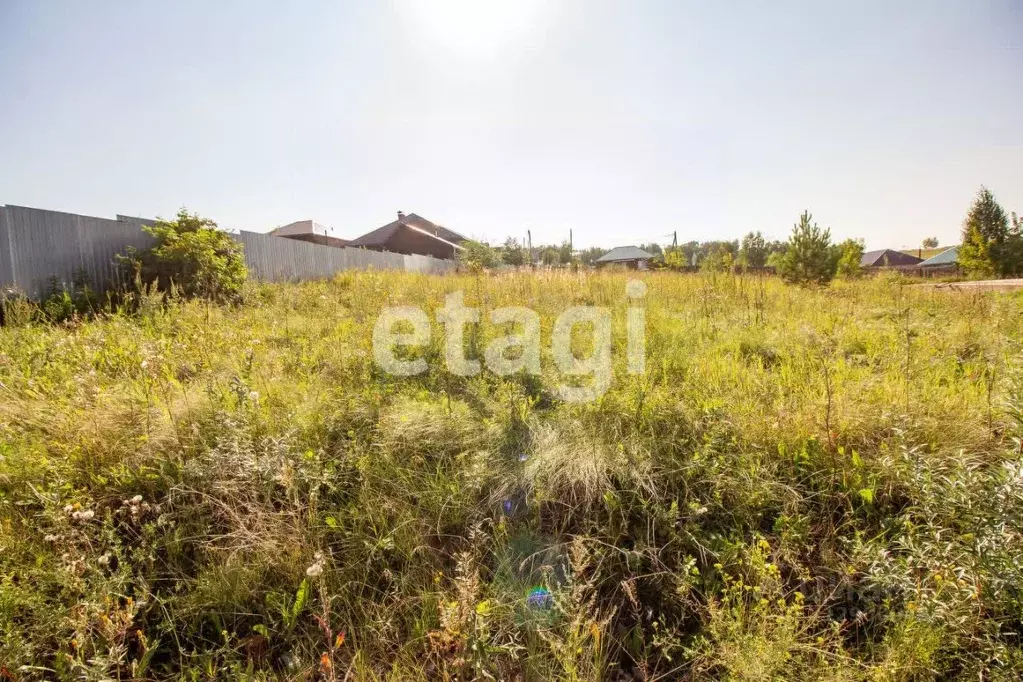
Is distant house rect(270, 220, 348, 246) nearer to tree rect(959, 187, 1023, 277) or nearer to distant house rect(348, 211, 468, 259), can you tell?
distant house rect(348, 211, 468, 259)

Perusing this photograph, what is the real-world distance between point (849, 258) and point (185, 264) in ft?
67.9

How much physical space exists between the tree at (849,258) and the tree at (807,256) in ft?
5.60

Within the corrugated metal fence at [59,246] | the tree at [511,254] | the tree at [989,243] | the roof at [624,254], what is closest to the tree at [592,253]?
the roof at [624,254]

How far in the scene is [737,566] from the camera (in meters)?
1.68

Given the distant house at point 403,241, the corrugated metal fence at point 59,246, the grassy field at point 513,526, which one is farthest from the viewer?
the distant house at point 403,241

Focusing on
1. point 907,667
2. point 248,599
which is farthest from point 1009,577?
point 248,599

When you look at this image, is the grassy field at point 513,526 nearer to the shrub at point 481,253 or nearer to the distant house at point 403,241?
the shrub at point 481,253

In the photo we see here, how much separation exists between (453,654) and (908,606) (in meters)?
1.49

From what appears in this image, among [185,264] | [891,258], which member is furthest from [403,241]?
[891,258]

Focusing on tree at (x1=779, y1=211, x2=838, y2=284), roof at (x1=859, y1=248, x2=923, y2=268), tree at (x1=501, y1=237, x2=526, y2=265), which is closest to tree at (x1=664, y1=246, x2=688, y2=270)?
tree at (x1=779, y1=211, x2=838, y2=284)

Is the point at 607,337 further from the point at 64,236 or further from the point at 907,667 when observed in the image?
the point at 64,236

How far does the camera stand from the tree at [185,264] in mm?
6812

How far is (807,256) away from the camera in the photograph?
11.7m

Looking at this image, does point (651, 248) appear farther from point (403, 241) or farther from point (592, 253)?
point (403, 241)
